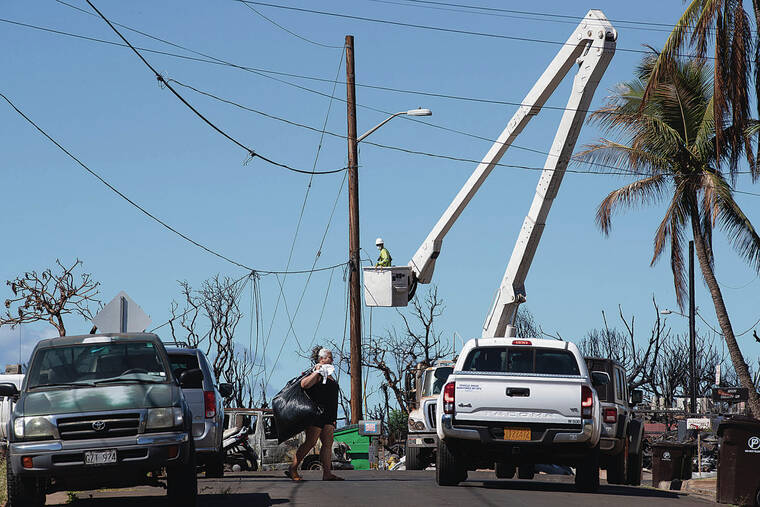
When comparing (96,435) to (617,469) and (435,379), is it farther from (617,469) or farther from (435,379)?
(435,379)

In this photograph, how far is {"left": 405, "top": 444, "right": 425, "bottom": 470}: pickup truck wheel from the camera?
80.5 feet

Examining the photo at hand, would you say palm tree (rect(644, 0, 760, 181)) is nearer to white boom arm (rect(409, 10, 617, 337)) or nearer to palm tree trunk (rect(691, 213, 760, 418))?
white boom arm (rect(409, 10, 617, 337))

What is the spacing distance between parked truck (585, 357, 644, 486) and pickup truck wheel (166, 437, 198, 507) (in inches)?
338

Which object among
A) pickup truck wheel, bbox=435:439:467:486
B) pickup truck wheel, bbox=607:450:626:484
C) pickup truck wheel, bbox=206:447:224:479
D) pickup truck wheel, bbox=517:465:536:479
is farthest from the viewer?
pickup truck wheel, bbox=517:465:536:479

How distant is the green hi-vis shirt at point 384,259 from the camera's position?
2580 cm

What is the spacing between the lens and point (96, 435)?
11820mm

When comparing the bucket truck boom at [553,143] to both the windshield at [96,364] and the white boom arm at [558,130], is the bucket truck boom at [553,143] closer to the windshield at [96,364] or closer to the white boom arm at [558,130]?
the white boom arm at [558,130]

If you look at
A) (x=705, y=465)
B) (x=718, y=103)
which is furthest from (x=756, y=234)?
(x=718, y=103)

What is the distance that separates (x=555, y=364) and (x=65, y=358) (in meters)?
6.53

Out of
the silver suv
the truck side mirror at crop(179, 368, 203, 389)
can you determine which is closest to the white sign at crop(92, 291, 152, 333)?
the silver suv

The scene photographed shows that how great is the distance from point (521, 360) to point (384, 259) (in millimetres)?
10017

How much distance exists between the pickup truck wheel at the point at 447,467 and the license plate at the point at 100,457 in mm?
5495

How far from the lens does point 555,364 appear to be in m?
16.0

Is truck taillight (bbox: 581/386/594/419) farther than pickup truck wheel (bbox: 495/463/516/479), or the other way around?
pickup truck wheel (bbox: 495/463/516/479)
